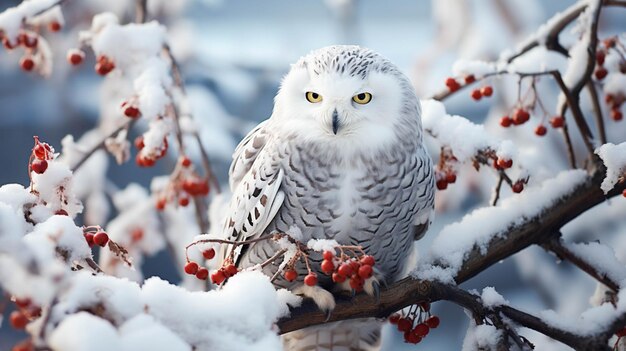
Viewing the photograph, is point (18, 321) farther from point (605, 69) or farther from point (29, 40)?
point (605, 69)

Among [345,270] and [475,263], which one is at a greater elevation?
[475,263]

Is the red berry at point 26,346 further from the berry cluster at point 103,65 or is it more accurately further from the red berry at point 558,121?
the red berry at point 558,121

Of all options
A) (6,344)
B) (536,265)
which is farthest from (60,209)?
(6,344)

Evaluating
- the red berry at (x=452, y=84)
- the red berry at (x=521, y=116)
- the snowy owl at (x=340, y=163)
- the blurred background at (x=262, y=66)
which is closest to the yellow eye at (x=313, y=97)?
the snowy owl at (x=340, y=163)

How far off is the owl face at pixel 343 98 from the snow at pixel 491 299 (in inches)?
11.3

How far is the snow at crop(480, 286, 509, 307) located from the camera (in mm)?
903

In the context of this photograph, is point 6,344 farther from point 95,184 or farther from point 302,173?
point 302,173

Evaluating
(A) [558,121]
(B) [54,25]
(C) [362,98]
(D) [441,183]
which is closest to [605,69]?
(A) [558,121]

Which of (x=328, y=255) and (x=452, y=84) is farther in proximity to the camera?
(x=452, y=84)

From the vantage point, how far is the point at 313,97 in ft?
3.41

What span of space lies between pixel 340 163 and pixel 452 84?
0.26 metres

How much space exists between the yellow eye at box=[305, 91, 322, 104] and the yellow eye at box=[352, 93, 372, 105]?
0.06m

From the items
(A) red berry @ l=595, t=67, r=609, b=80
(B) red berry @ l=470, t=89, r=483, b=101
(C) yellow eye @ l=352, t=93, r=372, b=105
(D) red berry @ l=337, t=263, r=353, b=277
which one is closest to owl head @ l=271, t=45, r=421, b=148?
(C) yellow eye @ l=352, t=93, r=372, b=105

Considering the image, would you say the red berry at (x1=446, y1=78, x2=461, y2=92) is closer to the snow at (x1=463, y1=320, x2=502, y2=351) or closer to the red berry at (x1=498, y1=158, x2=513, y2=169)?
the red berry at (x1=498, y1=158, x2=513, y2=169)
